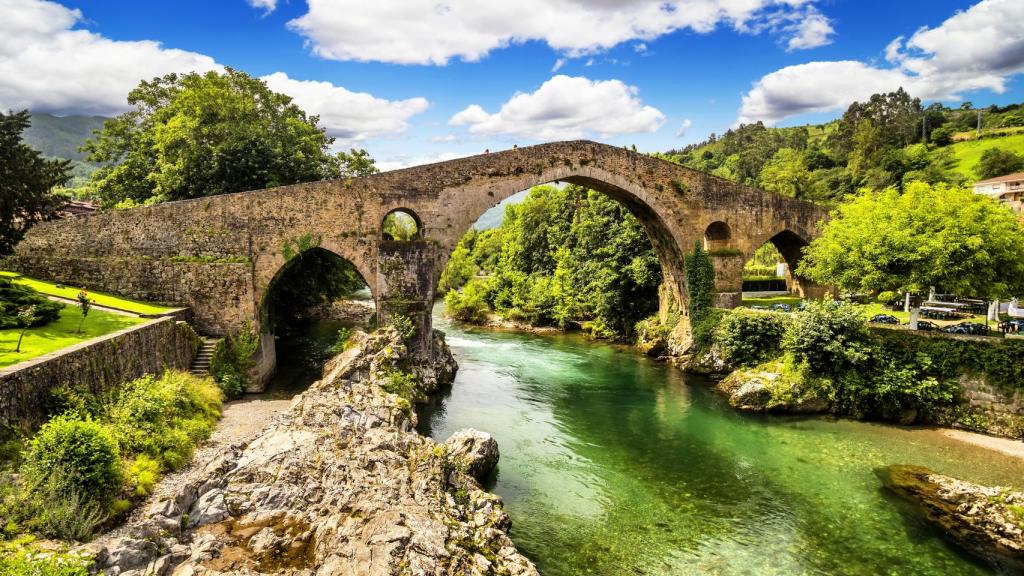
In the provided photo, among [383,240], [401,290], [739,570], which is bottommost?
[739,570]

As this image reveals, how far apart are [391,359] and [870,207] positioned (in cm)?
1733

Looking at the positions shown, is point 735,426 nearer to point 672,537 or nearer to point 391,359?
point 672,537

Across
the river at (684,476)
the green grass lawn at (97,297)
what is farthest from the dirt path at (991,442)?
the green grass lawn at (97,297)

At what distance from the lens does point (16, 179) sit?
12.4 metres

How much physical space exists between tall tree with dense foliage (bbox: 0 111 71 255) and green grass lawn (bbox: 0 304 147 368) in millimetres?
2134

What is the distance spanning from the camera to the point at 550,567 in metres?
9.31

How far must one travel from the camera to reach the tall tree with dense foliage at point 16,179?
12.2m

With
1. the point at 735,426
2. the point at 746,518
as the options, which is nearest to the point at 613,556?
the point at 746,518

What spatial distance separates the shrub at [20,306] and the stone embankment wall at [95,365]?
1.35 meters

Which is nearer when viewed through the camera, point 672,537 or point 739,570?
point 739,570

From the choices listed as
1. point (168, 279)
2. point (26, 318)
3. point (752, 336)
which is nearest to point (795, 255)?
point (752, 336)

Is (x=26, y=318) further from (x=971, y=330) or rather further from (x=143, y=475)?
(x=971, y=330)

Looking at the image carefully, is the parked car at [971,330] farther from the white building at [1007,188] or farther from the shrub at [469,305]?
the white building at [1007,188]

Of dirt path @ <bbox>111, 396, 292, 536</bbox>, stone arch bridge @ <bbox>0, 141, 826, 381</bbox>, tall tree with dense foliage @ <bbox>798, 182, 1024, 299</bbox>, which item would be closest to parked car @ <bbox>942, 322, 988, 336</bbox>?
tall tree with dense foliage @ <bbox>798, 182, 1024, 299</bbox>
